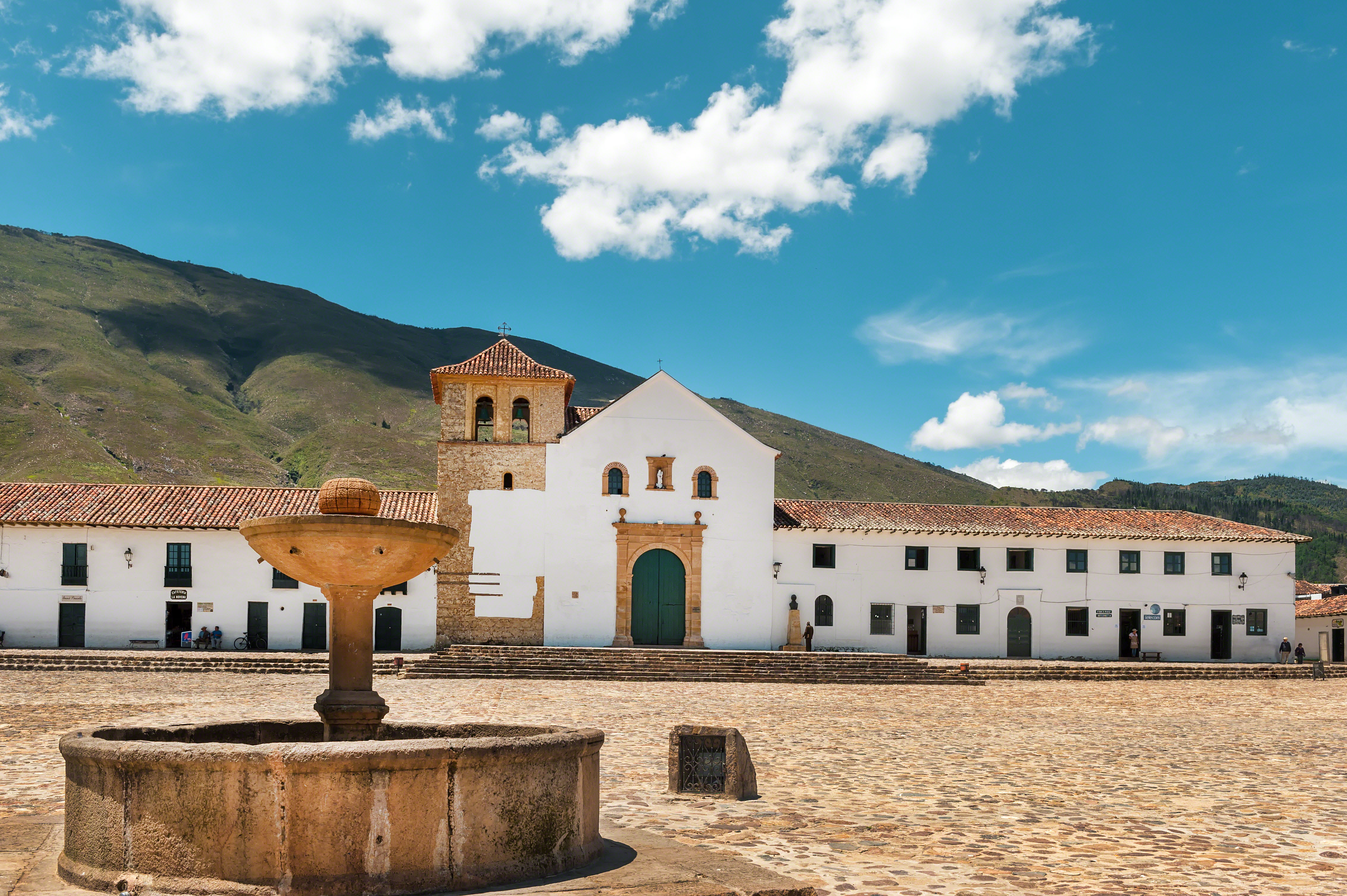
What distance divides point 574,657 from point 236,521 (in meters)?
11.6

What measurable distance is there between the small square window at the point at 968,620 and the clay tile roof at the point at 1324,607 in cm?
1580

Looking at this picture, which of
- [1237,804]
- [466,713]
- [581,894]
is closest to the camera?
[581,894]

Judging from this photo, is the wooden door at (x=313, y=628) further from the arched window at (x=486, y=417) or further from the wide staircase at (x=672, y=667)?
the arched window at (x=486, y=417)

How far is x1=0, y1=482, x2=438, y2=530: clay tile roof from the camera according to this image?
31672mm

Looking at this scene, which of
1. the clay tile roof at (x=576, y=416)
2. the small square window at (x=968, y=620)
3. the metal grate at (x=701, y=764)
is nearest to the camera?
the metal grate at (x=701, y=764)

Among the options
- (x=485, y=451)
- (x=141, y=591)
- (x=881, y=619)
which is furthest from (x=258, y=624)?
(x=881, y=619)

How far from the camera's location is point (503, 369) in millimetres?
33000

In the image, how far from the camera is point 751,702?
20594 mm

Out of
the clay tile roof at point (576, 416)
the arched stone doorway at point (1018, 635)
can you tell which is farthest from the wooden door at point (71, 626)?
the arched stone doorway at point (1018, 635)

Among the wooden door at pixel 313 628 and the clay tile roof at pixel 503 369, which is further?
the clay tile roof at pixel 503 369

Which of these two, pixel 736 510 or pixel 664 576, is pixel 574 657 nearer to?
pixel 664 576

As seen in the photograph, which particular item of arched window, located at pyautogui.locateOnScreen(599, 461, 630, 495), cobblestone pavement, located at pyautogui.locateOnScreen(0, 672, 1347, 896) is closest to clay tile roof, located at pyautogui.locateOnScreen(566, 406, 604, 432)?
arched window, located at pyautogui.locateOnScreen(599, 461, 630, 495)

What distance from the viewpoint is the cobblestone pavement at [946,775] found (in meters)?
7.17

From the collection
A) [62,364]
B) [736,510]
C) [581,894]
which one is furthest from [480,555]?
[62,364]
